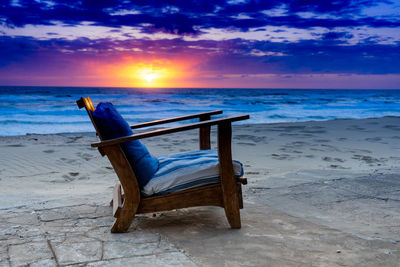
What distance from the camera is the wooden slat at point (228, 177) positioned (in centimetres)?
282

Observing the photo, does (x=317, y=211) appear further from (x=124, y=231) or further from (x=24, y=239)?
(x=24, y=239)

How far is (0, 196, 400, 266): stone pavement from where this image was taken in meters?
2.31

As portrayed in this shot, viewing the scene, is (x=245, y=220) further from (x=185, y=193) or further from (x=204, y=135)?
(x=204, y=135)

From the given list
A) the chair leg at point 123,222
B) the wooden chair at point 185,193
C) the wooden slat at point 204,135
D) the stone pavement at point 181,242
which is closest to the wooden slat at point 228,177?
the wooden chair at point 185,193

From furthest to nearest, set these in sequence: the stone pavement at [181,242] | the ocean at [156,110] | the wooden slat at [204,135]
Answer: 1. the ocean at [156,110]
2. the wooden slat at [204,135]
3. the stone pavement at [181,242]

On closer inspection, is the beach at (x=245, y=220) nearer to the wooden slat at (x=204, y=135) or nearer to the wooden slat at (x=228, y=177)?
the wooden slat at (x=228, y=177)

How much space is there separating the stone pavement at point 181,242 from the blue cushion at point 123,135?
42cm

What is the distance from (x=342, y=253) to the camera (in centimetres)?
244

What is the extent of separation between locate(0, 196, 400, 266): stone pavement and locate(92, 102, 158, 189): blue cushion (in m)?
0.42

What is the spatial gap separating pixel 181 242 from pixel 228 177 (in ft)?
1.93

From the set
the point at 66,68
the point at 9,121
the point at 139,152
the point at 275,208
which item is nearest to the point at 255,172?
the point at 275,208

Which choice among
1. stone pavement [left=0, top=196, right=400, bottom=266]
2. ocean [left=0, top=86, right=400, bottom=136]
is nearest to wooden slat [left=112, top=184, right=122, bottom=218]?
stone pavement [left=0, top=196, right=400, bottom=266]

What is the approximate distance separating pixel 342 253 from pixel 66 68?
40391mm

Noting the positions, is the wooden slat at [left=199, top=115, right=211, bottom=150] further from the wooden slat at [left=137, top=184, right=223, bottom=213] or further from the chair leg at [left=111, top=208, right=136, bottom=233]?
the chair leg at [left=111, top=208, right=136, bottom=233]
